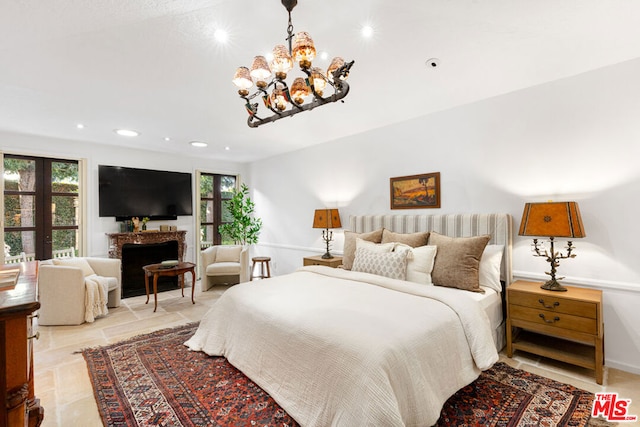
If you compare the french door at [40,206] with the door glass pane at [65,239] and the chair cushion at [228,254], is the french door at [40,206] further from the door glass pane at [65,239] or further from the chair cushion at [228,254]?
the chair cushion at [228,254]

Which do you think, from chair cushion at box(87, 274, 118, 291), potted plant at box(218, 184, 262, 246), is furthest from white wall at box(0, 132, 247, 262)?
chair cushion at box(87, 274, 118, 291)

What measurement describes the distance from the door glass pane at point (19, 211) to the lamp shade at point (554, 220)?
6303mm

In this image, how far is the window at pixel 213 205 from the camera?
248 inches

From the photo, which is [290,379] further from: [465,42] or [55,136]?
[55,136]

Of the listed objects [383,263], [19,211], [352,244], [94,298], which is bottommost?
[94,298]

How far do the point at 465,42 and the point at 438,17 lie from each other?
0.40 m

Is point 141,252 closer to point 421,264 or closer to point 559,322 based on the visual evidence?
point 421,264

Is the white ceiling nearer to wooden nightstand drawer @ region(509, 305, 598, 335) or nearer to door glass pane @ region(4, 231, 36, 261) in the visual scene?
door glass pane @ region(4, 231, 36, 261)

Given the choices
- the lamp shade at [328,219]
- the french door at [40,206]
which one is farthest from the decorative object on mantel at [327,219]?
the french door at [40,206]

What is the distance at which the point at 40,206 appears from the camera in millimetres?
4539

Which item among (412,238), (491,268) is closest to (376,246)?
(412,238)

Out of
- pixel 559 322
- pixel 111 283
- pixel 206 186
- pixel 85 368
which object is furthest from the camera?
pixel 206 186

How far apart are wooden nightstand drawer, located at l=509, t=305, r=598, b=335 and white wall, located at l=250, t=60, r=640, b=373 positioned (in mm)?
524

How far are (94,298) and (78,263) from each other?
620 millimetres
